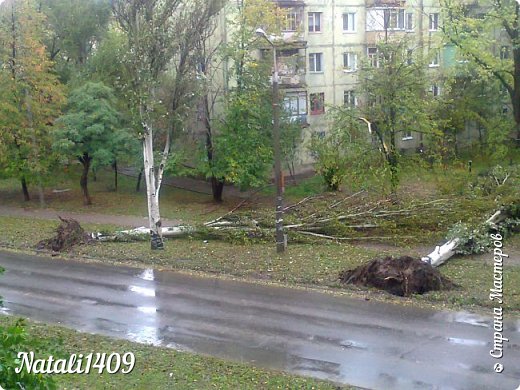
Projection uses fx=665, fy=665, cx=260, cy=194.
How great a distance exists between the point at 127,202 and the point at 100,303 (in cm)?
1561

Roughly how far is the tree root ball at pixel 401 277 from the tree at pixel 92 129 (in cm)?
1504

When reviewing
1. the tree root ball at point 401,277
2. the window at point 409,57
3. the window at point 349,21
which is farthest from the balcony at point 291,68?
the tree root ball at point 401,277

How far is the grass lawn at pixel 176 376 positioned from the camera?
9.87 m

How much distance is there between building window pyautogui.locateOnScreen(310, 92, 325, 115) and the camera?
3812 cm

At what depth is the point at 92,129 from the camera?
2712 centimetres

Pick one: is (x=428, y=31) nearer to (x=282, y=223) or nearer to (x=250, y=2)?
(x=250, y=2)

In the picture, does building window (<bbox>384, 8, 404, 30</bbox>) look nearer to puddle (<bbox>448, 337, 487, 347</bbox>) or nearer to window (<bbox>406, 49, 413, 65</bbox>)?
window (<bbox>406, 49, 413, 65</bbox>)

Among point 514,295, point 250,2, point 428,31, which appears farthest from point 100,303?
point 428,31

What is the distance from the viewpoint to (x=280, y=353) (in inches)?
456

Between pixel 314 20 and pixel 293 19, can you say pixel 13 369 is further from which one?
pixel 314 20

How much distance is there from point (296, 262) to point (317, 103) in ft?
73.1

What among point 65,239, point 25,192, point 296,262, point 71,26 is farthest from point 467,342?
point 71,26

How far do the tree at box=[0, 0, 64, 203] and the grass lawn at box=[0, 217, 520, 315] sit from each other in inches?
265

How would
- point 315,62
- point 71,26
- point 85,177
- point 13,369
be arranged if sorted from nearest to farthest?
point 13,369 → point 85,177 → point 71,26 → point 315,62
